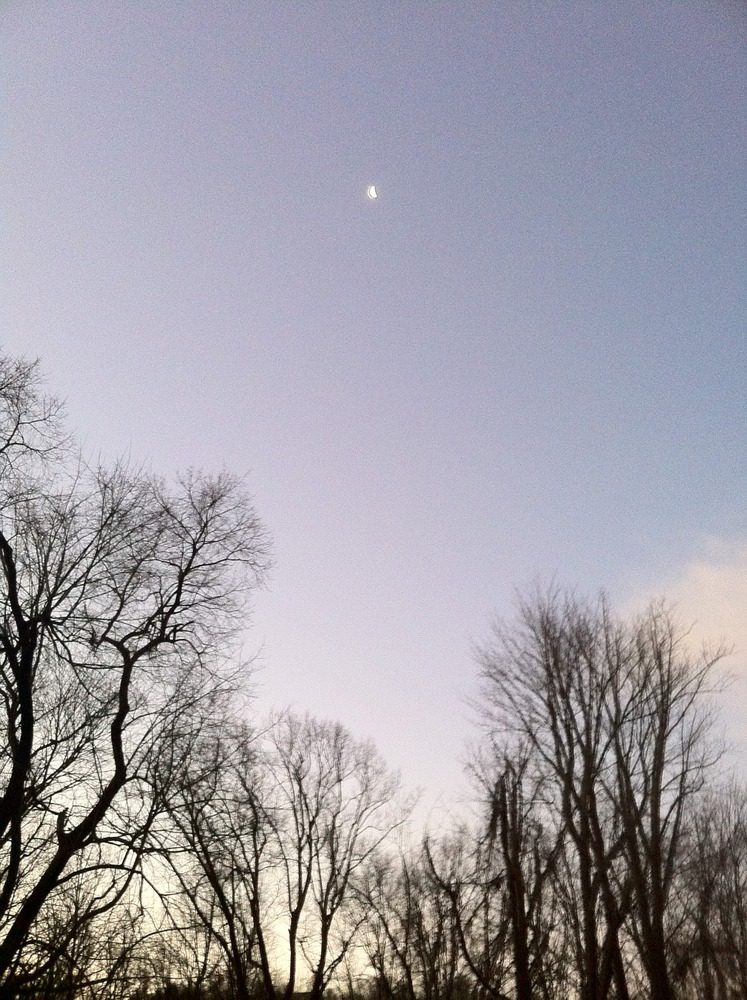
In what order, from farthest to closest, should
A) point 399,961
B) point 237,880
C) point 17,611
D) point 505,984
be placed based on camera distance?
point 399,961 → point 505,984 → point 237,880 → point 17,611

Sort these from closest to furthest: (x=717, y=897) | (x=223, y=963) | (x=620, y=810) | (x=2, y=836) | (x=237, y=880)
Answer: (x=2, y=836)
(x=620, y=810)
(x=223, y=963)
(x=237, y=880)
(x=717, y=897)

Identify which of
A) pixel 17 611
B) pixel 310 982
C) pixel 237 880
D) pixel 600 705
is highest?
pixel 600 705

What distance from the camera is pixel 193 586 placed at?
14.4 metres

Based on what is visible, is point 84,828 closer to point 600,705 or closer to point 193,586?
point 193,586

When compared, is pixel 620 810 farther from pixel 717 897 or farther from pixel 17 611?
pixel 717 897

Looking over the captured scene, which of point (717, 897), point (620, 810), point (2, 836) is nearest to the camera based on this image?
point (2, 836)

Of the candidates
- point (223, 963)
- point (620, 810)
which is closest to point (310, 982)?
point (223, 963)

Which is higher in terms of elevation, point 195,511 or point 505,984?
point 195,511

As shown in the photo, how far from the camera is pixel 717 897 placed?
1171 inches

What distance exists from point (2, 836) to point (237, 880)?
48.2 ft

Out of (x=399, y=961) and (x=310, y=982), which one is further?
(x=399, y=961)

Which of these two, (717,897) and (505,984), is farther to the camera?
(717,897)

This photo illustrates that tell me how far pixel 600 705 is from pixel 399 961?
2321cm

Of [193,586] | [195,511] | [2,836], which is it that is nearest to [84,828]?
[2,836]
